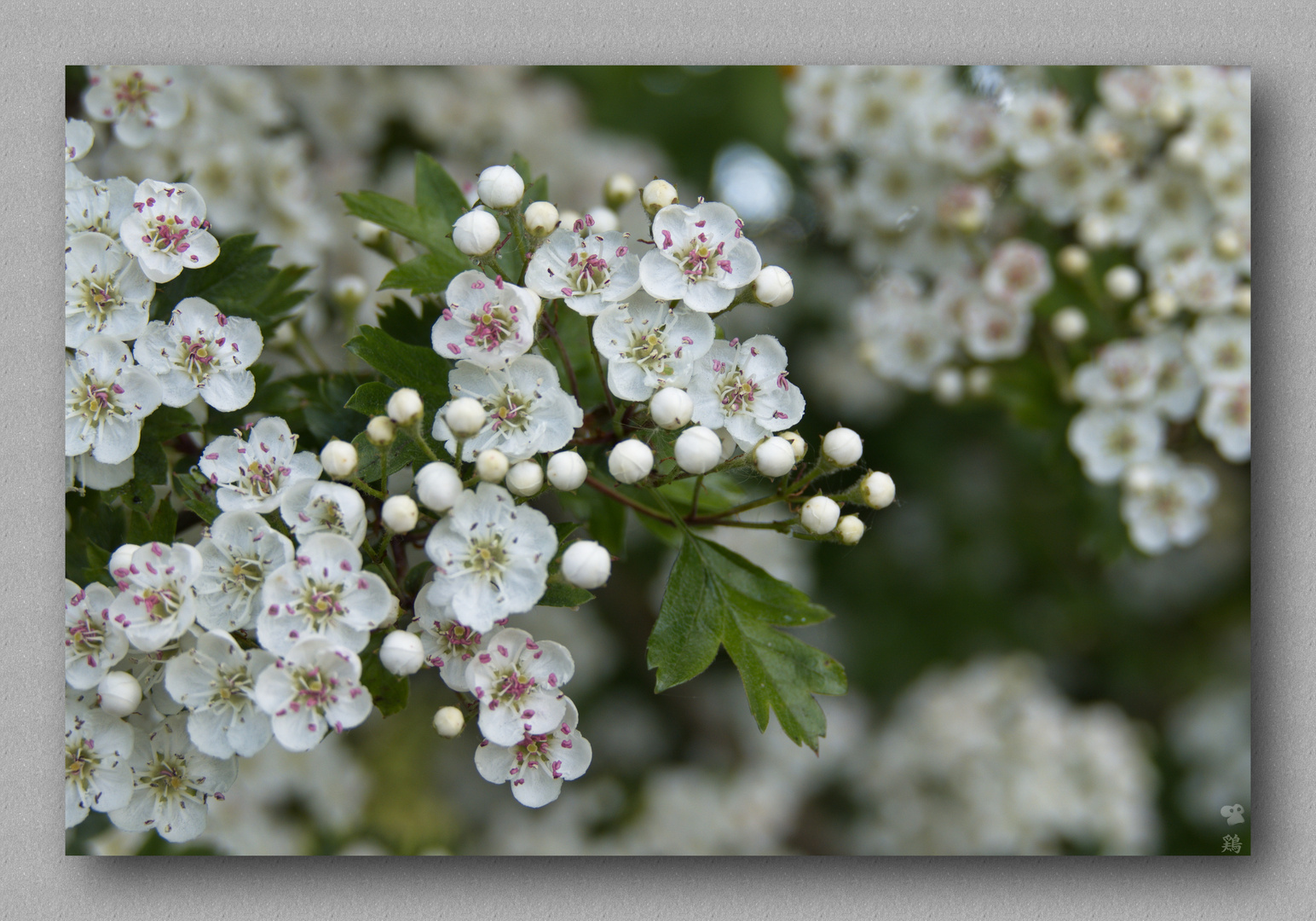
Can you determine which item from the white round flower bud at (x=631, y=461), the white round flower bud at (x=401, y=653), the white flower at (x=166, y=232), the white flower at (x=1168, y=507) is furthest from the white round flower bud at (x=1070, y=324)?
the white flower at (x=166, y=232)

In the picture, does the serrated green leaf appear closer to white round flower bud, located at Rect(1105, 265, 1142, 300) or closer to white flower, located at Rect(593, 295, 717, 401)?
white flower, located at Rect(593, 295, 717, 401)

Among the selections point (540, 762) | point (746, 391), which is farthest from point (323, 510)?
point (746, 391)

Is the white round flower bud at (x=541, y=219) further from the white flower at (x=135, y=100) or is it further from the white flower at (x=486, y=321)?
the white flower at (x=135, y=100)

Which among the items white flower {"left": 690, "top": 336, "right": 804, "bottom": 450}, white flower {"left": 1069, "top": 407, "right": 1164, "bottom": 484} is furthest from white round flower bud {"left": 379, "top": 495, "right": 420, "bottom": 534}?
white flower {"left": 1069, "top": 407, "right": 1164, "bottom": 484}

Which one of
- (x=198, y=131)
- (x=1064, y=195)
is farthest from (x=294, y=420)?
(x=1064, y=195)

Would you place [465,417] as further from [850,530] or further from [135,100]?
[135,100]
